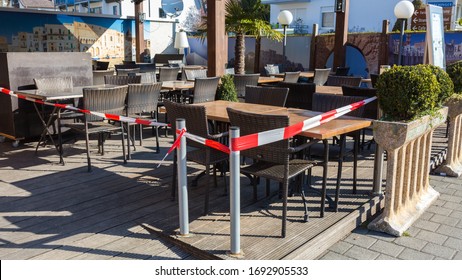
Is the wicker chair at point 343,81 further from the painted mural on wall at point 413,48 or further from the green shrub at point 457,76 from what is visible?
the painted mural on wall at point 413,48

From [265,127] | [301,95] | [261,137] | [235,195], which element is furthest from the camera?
[301,95]

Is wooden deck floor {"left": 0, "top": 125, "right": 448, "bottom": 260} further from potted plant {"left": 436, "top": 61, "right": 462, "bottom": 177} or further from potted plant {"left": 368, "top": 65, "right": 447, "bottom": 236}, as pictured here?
potted plant {"left": 436, "top": 61, "right": 462, "bottom": 177}

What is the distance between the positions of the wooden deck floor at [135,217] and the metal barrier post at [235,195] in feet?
0.37

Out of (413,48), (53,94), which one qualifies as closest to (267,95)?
(53,94)

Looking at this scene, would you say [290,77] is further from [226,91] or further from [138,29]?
[138,29]

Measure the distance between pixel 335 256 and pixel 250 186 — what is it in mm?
1426

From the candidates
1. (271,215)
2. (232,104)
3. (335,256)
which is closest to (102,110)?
(232,104)

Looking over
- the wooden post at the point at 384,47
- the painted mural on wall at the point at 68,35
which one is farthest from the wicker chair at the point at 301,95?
the painted mural on wall at the point at 68,35

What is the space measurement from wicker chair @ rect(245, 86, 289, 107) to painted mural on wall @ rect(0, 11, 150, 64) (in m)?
9.21

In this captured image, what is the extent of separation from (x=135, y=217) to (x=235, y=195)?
4.09 ft

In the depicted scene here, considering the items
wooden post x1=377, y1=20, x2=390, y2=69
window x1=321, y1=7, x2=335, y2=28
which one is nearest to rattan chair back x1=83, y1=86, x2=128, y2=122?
wooden post x1=377, y1=20, x2=390, y2=69

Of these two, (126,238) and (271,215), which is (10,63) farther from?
(271,215)

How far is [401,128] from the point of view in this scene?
3227 mm
